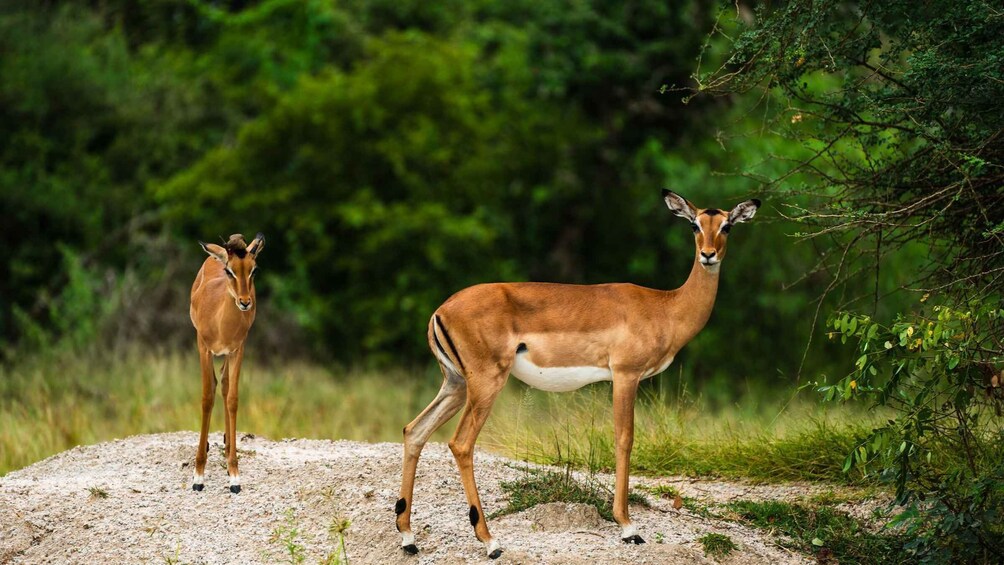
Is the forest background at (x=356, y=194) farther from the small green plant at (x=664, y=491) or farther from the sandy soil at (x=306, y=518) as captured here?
the sandy soil at (x=306, y=518)

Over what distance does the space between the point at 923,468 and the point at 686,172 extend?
1392 cm

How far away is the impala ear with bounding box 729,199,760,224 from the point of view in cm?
802

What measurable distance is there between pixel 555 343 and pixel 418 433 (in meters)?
1.02

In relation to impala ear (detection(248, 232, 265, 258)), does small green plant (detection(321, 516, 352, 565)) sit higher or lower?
lower

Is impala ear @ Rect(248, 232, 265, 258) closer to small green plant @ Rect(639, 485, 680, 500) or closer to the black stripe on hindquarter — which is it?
the black stripe on hindquarter

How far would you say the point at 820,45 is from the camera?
30.7ft

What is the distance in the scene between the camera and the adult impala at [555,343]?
7.79 meters

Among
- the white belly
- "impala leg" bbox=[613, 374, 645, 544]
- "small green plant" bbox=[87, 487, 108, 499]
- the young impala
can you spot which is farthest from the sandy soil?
the white belly

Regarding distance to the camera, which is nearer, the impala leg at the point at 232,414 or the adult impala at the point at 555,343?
the adult impala at the point at 555,343

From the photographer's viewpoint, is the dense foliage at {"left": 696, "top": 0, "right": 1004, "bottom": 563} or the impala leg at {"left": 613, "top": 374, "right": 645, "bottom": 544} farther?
the dense foliage at {"left": 696, "top": 0, "right": 1004, "bottom": 563}

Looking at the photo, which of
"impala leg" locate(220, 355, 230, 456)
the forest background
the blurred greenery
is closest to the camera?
"impala leg" locate(220, 355, 230, 456)

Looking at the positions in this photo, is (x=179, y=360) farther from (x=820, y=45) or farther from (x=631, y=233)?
(x=820, y=45)

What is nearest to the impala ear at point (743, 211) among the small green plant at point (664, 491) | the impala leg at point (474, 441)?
the impala leg at point (474, 441)

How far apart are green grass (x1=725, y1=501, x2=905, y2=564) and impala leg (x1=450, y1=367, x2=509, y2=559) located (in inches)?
82.2
